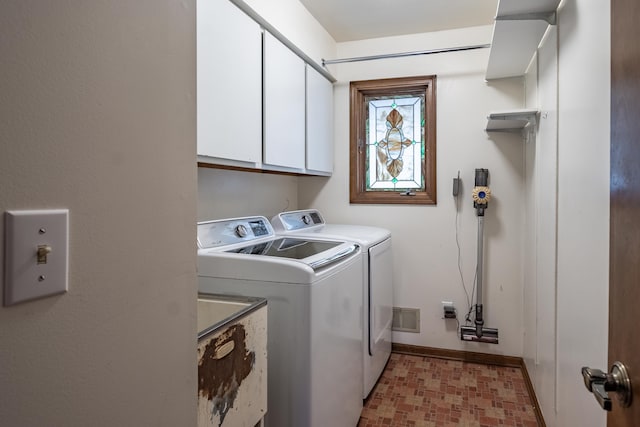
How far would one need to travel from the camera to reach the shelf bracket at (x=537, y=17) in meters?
1.70

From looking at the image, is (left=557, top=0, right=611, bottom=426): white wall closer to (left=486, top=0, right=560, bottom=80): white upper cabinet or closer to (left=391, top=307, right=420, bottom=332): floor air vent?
(left=486, top=0, right=560, bottom=80): white upper cabinet

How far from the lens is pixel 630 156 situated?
65cm

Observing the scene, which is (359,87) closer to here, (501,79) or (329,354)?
(501,79)

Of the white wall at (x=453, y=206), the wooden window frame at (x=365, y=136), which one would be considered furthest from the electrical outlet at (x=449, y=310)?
the wooden window frame at (x=365, y=136)

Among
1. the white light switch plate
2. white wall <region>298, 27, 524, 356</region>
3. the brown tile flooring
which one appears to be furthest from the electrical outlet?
the white light switch plate

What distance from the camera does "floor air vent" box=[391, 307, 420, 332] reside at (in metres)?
3.03

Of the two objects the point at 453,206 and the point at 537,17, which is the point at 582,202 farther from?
the point at 453,206

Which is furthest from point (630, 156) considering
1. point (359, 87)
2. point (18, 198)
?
point (359, 87)

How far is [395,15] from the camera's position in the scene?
265 centimetres

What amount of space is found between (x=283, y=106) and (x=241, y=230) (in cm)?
75

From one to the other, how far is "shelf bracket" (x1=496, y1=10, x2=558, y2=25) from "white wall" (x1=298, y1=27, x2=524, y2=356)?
3.50 feet

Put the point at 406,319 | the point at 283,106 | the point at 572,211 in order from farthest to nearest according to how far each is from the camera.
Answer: the point at 406,319 → the point at 283,106 → the point at 572,211

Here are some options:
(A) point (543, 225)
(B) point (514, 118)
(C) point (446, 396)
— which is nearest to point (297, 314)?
(A) point (543, 225)

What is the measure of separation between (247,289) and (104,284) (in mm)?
994
